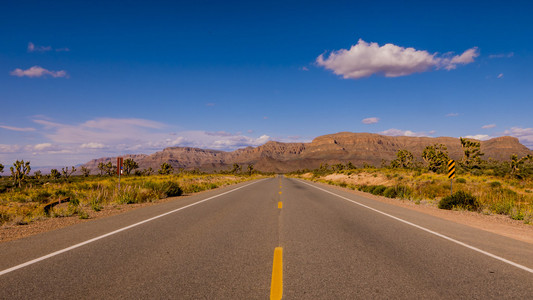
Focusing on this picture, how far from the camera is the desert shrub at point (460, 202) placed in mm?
13679

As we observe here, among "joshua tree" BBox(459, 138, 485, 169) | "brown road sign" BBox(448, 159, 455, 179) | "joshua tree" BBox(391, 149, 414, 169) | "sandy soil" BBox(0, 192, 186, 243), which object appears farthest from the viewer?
"joshua tree" BBox(391, 149, 414, 169)

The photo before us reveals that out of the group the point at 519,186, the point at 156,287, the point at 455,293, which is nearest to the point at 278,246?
the point at 156,287

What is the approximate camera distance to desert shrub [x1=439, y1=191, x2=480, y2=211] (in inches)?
539

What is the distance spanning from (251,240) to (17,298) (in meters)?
3.94

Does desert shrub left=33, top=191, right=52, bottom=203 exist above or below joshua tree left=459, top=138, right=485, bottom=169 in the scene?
below

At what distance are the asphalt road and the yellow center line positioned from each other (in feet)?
0.13

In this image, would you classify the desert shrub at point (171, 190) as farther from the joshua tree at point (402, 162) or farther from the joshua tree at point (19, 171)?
the joshua tree at point (402, 162)

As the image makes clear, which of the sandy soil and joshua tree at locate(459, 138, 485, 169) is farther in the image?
joshua tree at locate(459, 138, 485, 169)

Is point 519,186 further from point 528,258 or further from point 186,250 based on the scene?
point 186,250

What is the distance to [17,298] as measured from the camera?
346 centimetres

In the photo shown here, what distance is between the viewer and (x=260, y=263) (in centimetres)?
479

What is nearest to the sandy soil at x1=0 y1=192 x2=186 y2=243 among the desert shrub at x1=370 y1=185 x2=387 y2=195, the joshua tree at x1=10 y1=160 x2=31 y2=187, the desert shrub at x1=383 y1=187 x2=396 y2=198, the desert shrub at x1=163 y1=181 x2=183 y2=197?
the desert shrub at x1=163 y1=181 x2=183 y2=197

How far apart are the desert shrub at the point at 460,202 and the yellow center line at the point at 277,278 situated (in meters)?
12.2

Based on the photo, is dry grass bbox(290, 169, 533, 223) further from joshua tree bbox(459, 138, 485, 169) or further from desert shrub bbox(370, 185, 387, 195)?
joshua tree bbox(459, 138, 485, 169)
